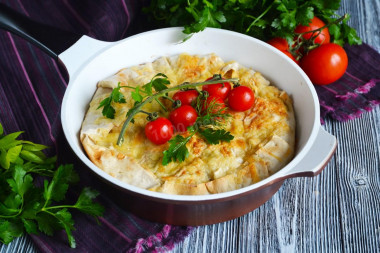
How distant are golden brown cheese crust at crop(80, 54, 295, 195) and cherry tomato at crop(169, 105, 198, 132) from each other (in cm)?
10

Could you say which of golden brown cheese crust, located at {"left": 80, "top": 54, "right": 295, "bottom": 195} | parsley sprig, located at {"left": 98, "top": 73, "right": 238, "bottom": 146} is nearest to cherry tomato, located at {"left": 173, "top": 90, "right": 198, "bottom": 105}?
parsley sprig, located at {"left": 98, "top": 73, "right": 238, "bottom": 146}

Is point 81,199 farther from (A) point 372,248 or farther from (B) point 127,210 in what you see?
(A) point 372,248

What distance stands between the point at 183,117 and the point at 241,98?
1.24 ft

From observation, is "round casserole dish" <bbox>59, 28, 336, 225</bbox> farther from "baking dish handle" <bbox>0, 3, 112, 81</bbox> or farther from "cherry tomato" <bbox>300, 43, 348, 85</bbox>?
"cherry tomato" <bbox>300, 43, 348, 85</bbox>

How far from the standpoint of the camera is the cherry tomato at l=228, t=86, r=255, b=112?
2.89 metres

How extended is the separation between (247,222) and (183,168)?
58 centimetres

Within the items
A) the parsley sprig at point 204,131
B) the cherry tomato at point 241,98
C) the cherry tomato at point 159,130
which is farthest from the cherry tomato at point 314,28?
the cherry tomato at point 159,130

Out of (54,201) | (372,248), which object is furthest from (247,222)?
(54,201)

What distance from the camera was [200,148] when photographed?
2.79 m

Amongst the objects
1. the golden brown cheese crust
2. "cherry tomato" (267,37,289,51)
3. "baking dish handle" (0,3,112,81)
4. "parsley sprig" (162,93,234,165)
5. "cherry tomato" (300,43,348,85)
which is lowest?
"cherry tomato" (300,43,348,85)

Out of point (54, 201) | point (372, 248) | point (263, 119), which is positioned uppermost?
point (263, 119)

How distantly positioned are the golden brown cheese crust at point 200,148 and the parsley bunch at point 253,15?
1.61ft

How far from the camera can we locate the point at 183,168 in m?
2.71

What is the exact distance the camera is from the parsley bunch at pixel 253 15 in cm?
343
